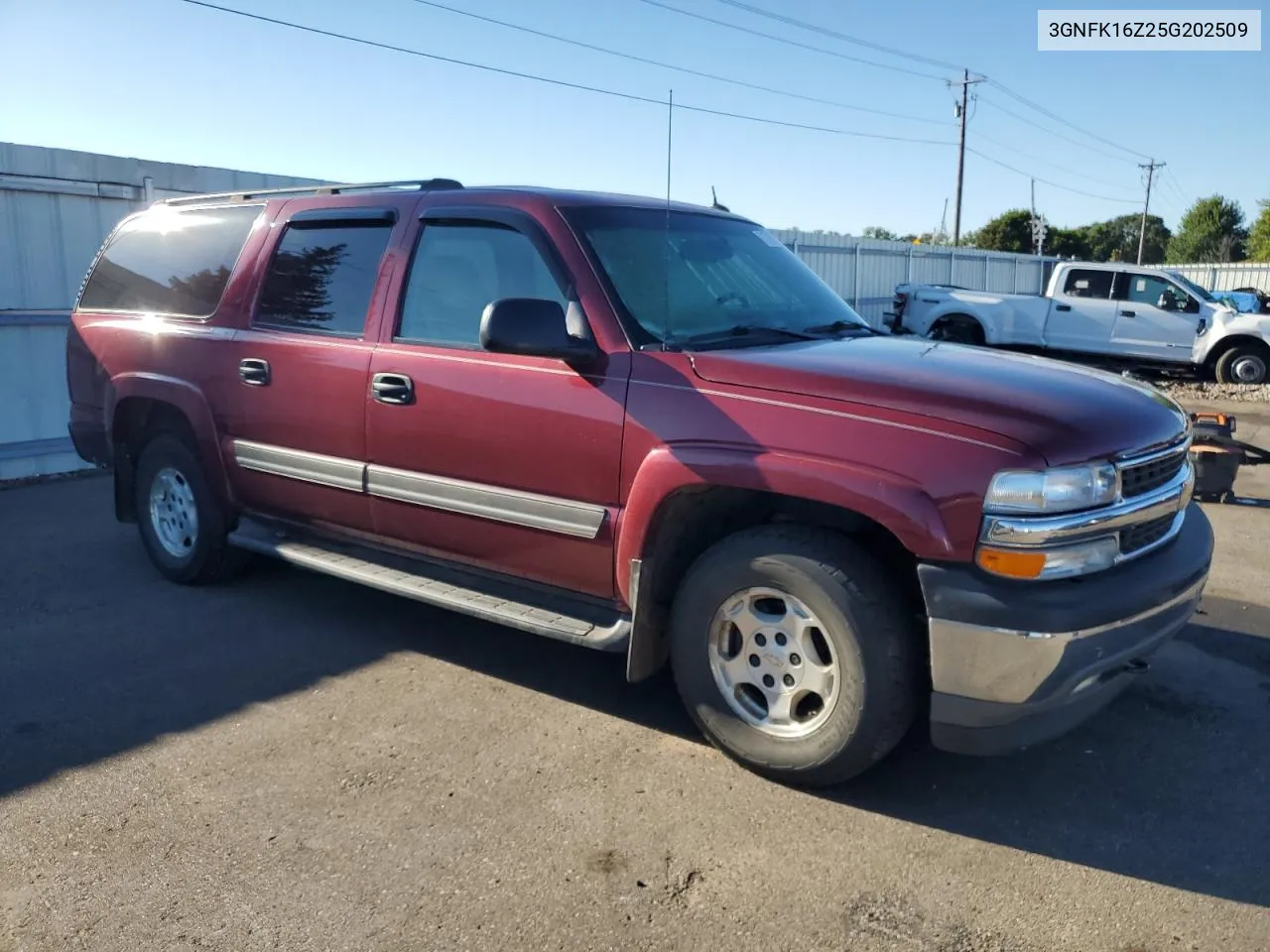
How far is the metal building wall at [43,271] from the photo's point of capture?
884cm

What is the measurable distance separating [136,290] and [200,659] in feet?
7.57

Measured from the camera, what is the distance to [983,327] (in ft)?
55.5

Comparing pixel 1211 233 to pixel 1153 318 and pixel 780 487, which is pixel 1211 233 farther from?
pixel 780 487

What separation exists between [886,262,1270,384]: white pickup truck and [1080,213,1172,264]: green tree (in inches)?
2436

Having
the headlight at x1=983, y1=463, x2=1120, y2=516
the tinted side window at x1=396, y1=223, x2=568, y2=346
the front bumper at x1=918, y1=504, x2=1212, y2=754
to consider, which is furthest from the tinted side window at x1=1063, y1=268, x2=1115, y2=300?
the headlight at x1=983, y1=463, x2=1120, y2=516

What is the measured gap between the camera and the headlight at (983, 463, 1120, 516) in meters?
2.99

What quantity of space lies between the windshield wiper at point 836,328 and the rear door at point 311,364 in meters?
1.86

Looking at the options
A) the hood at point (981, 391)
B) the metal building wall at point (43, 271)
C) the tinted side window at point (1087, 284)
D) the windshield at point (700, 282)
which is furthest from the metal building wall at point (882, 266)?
the hood at point (981, 391)

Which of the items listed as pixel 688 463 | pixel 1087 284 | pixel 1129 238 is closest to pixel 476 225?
pixel 688 463

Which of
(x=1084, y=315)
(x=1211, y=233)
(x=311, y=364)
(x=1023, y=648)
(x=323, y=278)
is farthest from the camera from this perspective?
(x=1211, y=233)

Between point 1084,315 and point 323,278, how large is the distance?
49.5ft

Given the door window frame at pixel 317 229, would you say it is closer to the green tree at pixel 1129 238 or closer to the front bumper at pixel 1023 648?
the front bumper at pixel 1023 648

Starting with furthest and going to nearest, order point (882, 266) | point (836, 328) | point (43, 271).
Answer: point (882, 266), point (43, 271), point (836, 328)

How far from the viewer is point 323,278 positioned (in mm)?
Answer: 4809
